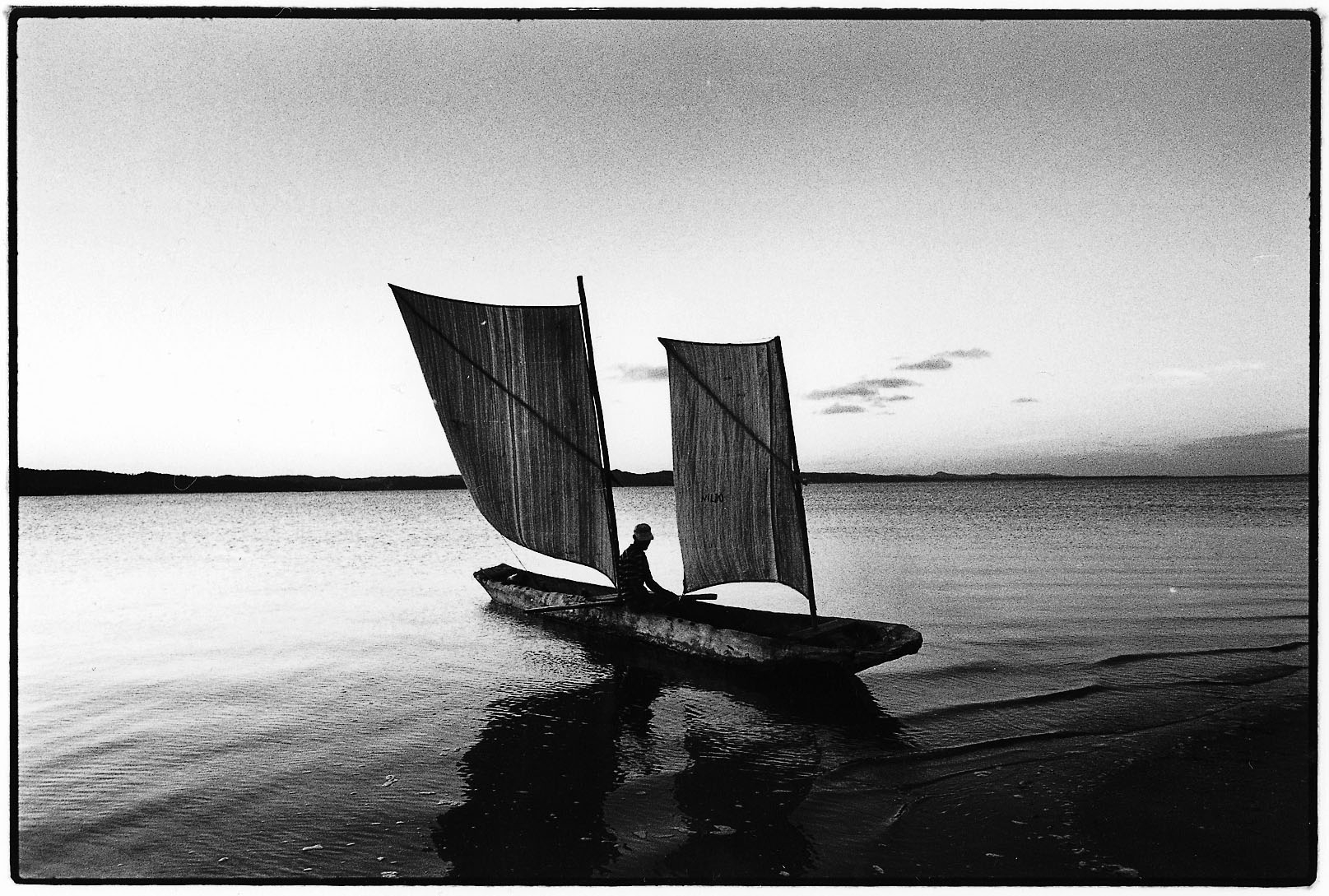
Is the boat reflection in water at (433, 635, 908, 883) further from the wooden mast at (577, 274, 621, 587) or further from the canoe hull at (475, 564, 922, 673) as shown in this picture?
the wooden mast at (577, 274, 621, 587)

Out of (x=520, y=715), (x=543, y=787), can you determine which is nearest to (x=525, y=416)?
(x=520, y=715)

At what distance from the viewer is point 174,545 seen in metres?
31.8

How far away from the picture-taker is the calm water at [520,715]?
5.29 m

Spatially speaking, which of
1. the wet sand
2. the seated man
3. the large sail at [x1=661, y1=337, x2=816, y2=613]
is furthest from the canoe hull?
the wet sand

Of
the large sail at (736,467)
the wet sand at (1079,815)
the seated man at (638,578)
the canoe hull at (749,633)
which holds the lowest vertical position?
the wet sand at (1079,815)

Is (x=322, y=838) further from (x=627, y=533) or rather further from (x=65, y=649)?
(x=627, y=533)

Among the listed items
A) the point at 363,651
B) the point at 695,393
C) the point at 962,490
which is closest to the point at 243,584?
the point at 363,651

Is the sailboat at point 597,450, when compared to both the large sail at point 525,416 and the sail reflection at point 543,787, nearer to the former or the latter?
the large sail at point 525,416

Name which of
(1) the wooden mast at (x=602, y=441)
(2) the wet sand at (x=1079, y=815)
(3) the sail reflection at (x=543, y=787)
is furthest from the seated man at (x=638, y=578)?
(2) the wet sand at (x=1079, y=815)

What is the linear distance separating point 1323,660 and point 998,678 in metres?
3.98

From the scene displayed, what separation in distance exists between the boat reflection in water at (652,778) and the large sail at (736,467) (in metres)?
1.51

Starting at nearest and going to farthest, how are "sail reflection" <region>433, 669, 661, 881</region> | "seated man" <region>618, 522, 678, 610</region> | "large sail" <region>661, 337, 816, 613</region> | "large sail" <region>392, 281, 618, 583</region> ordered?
"sail reflection" <region>433, 669, 661, 881</region>
"large sail" <region>661, 337, 816, 613</region>
"large sail" <region>392, 281, 618, 583</region>
"seated man" <region>618, 522, 678, 610</region>

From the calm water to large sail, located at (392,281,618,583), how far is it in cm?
184

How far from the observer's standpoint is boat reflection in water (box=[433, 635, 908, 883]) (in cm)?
499
